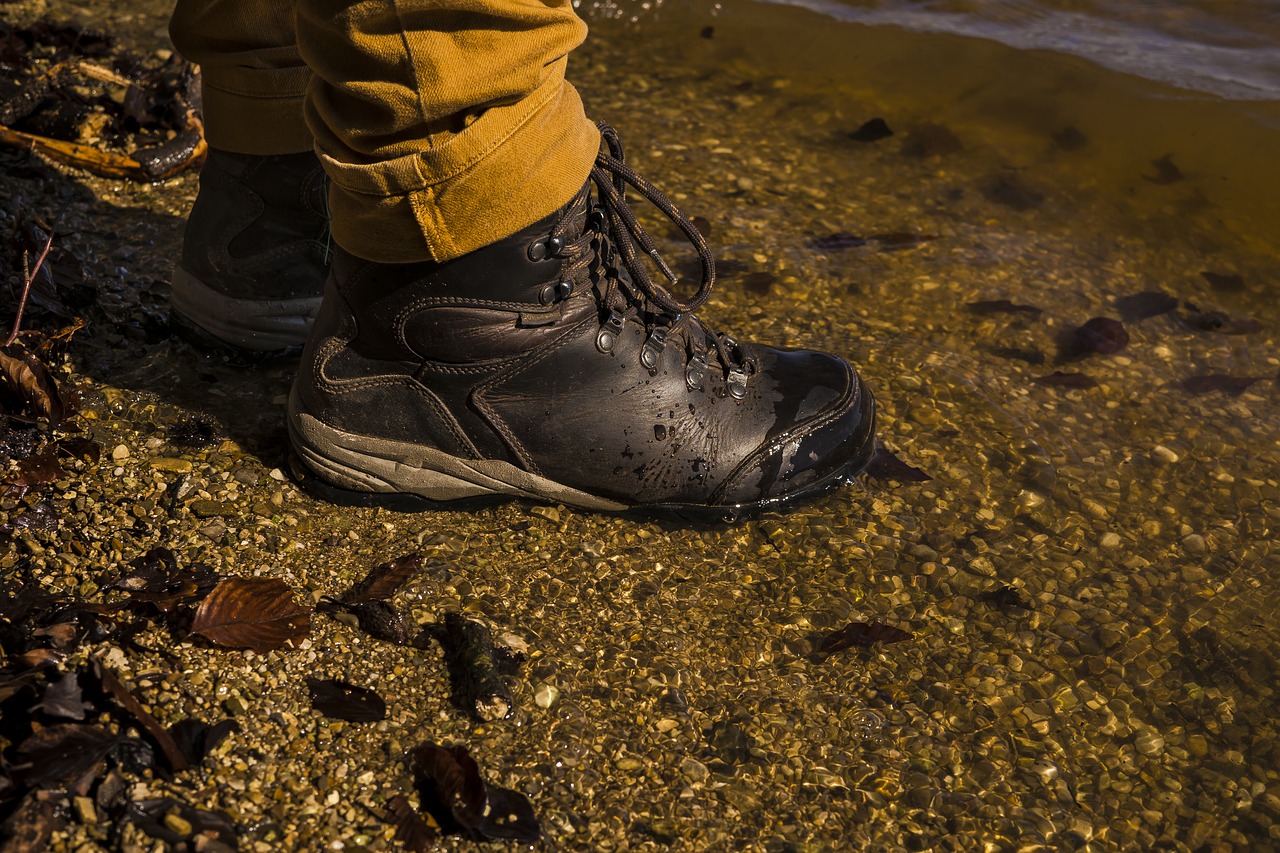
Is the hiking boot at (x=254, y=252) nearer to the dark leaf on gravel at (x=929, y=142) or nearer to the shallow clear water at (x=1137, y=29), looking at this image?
the dark leaf on gravel at (x=929, y=142)

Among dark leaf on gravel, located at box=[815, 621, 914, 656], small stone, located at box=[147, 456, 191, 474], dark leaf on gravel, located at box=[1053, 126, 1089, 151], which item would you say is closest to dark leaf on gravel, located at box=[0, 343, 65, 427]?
small stone, located at box=[147, 456, 191, 474]

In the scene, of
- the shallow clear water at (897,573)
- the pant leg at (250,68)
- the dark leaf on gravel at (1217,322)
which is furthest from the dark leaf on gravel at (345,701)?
the dark leaf on gravel at (1217,322)

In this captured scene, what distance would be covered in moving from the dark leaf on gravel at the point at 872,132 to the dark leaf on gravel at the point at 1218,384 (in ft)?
5.69

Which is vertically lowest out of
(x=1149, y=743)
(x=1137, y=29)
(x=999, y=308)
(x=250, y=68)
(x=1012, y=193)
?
(x=1149, y=743)

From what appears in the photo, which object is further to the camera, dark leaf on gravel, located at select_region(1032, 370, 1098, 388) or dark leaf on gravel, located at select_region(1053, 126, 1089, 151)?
dark leaf on gravel, located at select_region(1053, 126, 1089, 151)

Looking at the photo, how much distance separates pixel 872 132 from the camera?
4.34 metres

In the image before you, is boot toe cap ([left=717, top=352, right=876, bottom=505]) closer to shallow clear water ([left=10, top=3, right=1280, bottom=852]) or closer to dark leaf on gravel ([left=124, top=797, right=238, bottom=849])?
shallow clear water ([left=10, top=3, right=1280, bottom=852])

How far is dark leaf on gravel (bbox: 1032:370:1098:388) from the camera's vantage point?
117 inches

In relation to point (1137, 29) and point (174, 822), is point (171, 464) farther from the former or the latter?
point (1137, 29)

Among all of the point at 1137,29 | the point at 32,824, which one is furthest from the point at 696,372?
the point at 1137,29

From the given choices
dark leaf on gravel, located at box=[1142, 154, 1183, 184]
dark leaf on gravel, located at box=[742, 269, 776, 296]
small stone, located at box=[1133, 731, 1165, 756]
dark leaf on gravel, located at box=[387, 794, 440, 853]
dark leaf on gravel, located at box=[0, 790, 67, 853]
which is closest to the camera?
dark leaf on gravel, located at box=[0, 790, 67, 853]

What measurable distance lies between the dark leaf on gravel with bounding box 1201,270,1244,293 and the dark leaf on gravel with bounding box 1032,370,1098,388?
863mm

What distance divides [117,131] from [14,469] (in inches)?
76.2

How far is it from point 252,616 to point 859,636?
1.16 meters
